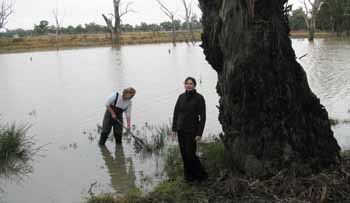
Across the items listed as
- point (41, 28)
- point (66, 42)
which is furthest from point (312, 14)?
point (41, 28)

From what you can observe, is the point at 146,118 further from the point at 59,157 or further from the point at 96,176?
the point at 96,176

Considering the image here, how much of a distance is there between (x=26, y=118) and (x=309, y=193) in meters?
10.3

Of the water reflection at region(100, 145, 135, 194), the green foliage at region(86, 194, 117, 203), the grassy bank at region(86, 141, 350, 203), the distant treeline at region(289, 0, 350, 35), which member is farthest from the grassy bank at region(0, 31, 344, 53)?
the grassy bank at region(86, 141, 350, 203)

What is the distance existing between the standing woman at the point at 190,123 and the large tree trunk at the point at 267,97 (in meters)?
0.47

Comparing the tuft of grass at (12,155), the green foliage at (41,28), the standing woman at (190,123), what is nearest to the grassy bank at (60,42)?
the green foliage at (41,28)

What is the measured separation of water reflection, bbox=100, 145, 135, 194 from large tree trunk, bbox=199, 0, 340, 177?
2.03m

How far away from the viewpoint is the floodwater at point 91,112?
7.61 m

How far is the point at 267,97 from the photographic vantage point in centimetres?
605

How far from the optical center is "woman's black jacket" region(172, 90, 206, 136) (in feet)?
20.5

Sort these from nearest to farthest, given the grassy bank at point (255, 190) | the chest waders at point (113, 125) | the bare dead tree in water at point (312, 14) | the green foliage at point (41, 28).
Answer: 1. the grassy bank at point (255, 190)
2. the chest waders at point (113, 125)
3. the bare dead tree in water at point (312, 14)
4. the green foliage at point (41, 28)

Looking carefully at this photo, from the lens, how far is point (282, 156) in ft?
19.8

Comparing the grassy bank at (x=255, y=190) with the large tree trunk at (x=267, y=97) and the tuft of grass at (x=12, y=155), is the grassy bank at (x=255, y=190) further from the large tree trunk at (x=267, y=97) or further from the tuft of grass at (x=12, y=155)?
the tuft of grass at (x=12, y=155)

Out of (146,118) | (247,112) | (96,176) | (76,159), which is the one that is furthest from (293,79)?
(146,118)

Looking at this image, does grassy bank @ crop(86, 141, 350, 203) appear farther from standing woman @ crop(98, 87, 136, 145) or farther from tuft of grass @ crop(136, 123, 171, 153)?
standing woman @ crop(98, 87, 136, 145)
